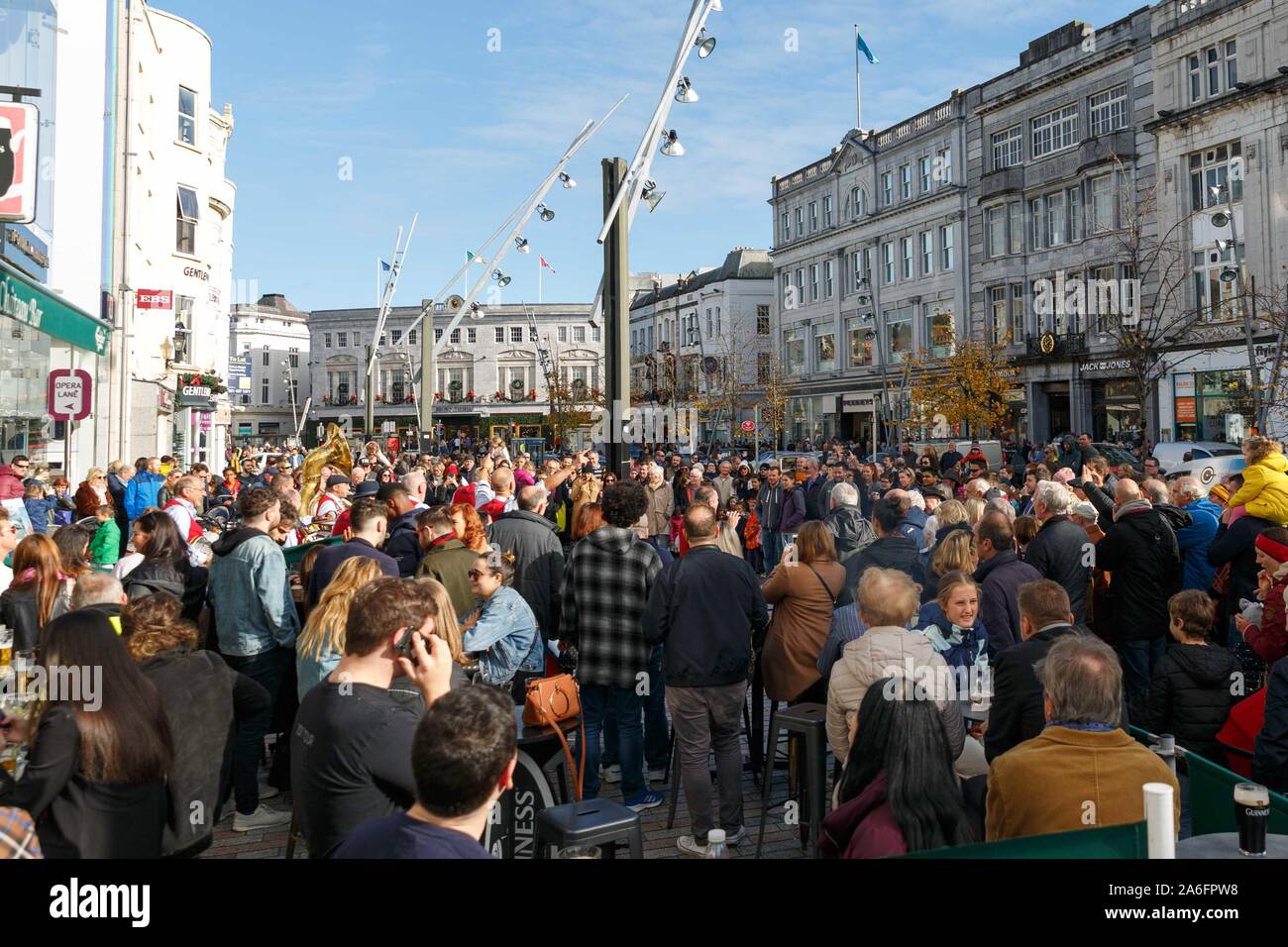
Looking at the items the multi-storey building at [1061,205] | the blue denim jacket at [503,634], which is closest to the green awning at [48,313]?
the blue denim jacket at [503,634]

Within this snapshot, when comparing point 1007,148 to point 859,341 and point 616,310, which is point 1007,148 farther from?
point 616,310

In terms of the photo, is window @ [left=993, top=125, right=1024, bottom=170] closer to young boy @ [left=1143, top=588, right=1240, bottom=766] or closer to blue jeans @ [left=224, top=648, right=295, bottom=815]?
young boy @ [left=1143, top=588, right=1240, bottom=766]

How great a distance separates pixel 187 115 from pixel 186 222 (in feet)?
11.0

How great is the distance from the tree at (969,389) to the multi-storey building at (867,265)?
1.78 m

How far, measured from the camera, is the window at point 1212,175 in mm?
31219

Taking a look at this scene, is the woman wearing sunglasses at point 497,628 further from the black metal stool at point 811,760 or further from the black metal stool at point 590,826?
the black metal stool at point 590,826

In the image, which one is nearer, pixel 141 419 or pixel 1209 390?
pixel 141 419

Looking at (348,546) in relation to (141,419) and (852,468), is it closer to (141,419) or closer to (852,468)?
(852,468)

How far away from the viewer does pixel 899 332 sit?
162 feet

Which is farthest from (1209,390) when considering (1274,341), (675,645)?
(675,645)

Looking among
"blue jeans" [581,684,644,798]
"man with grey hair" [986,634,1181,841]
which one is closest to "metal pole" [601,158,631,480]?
"blue jeans" [581,684,644,798]

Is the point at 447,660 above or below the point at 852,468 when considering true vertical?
below

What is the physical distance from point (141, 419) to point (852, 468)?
2162 centimetres

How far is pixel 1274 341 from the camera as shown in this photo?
95.1 ft
